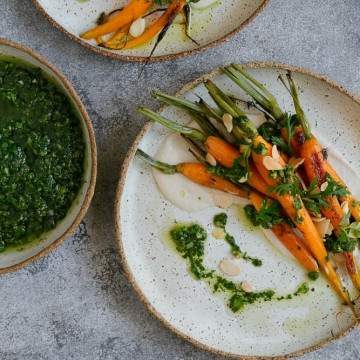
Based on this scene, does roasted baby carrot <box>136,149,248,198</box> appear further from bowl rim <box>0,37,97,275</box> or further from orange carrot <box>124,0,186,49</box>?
orange carrot <box>124,0,186,49</box>

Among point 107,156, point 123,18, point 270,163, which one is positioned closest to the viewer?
point 270,163

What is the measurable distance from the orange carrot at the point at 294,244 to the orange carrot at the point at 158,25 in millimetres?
646

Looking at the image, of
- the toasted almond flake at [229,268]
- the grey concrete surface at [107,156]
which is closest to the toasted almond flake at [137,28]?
the grey concrete surface at [107,156]

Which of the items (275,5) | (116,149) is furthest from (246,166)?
(275,5)

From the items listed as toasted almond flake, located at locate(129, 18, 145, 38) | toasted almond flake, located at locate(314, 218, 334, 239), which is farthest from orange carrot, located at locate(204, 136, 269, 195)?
toasted almond flake, located at locate(129, 18, 145, 38)

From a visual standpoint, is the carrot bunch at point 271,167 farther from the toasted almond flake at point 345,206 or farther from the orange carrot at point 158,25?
the orange carrot at point 158,25

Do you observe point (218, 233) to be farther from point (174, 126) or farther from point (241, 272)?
point (174, 126)

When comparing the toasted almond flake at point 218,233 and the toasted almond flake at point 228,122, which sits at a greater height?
the toasted almond flake at point 228,122

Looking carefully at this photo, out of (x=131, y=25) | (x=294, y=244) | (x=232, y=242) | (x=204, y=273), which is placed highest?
(x=131, y=25)

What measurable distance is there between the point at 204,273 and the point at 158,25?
857 millimetres

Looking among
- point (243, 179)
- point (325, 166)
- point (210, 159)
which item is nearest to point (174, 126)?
point (210, 159)

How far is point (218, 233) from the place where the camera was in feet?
6.97

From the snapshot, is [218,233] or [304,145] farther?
[218,233]

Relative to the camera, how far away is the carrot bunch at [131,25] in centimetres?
206
